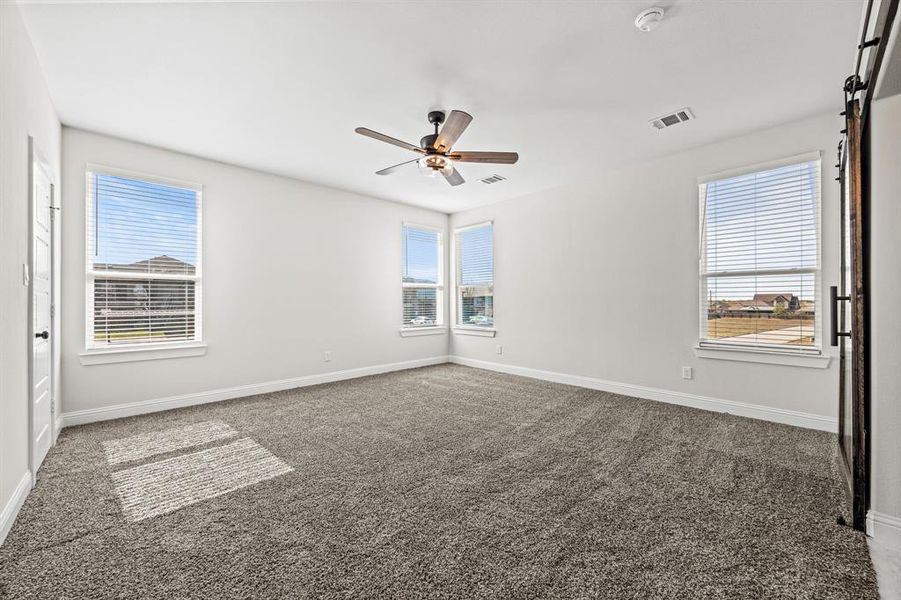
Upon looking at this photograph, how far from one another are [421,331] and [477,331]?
0.92 metres

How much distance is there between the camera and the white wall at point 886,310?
1812 millimetres

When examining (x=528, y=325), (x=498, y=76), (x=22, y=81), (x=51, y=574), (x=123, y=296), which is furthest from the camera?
(x=528, y=325)

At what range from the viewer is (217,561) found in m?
1.73

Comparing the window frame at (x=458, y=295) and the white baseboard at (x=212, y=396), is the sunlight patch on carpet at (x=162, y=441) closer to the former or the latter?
the white baseboard at (x=212, y=396)

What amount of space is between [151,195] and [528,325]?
187 inches

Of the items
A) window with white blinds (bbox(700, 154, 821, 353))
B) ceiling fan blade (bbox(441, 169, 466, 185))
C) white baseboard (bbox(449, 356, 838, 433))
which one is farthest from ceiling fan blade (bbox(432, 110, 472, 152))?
white baseboard (bbox(449, 356, 838, 433))

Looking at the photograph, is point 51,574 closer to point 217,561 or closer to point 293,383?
point 217,561

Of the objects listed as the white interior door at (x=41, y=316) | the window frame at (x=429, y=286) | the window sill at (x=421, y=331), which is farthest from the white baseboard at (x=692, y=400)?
the white interior door at (x=41, y=316)

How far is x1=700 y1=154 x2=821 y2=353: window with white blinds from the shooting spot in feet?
11.6

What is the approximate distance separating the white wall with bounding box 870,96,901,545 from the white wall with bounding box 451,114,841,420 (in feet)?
6.24

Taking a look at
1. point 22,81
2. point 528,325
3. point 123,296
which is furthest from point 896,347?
point 123,296

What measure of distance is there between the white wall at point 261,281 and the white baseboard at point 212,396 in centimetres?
6

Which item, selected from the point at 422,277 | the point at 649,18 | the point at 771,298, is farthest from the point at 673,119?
the point at 422,277

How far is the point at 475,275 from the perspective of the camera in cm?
662
